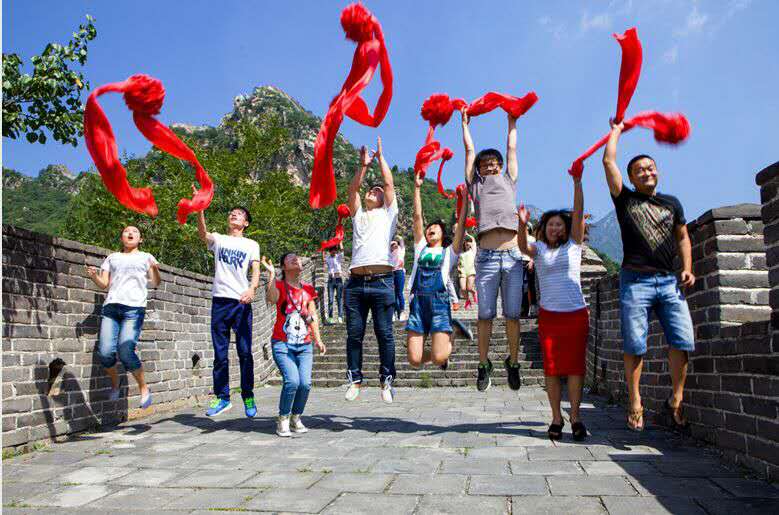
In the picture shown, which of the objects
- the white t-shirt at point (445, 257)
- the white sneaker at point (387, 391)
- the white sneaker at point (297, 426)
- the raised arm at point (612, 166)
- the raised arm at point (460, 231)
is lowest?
the white sneaker at point (297, 426)

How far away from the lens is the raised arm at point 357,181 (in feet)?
17.9

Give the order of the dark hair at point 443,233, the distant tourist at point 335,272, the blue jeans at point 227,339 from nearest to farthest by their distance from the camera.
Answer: the blue jeans at point 227,339
the dark hair at point 443,233
the distant tourist at point 335,272

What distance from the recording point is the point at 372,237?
564 centimetres

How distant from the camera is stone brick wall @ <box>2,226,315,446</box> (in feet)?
15.4

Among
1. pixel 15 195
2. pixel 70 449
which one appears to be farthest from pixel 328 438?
pixel 15 195

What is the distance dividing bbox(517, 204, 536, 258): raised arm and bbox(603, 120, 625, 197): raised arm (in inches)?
26.5

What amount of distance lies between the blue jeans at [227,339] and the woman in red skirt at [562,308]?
2.82 meters

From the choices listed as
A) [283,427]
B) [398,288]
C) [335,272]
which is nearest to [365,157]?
[398,288]

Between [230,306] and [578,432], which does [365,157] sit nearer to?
[230,306]

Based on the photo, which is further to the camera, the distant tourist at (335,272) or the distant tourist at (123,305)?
the distant tourist at (335,272)

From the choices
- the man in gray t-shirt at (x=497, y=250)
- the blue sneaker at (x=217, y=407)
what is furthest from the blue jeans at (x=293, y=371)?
the man in gray t-shirt at (x=497, y=250)

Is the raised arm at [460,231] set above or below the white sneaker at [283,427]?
above

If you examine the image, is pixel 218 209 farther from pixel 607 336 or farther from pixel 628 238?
pixel 628 238

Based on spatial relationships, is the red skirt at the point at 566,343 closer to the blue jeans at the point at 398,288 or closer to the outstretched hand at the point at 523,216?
the outstretched hand at the point at 523,216
